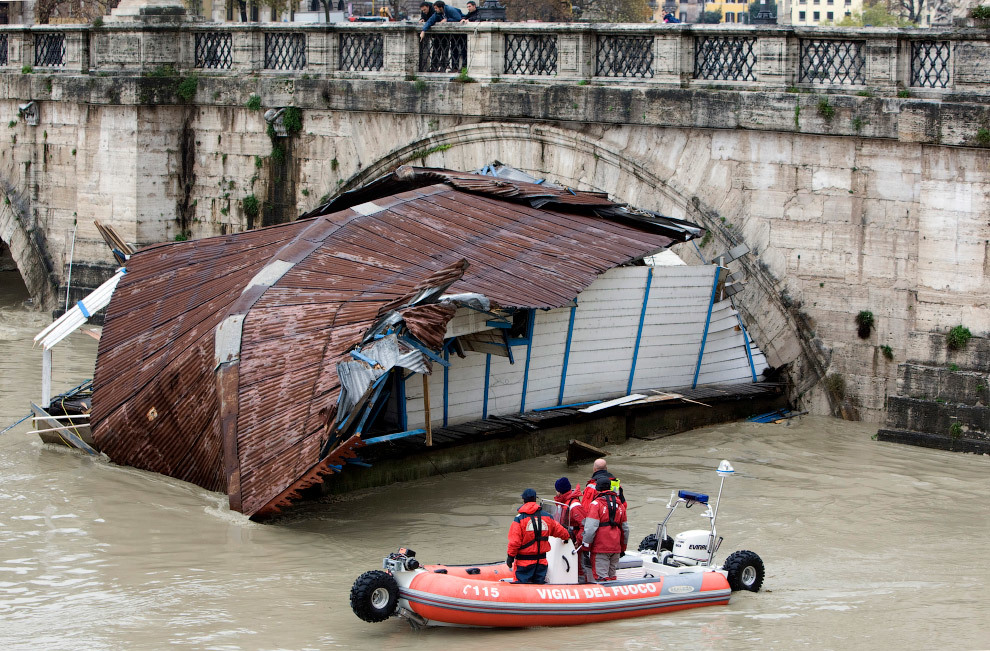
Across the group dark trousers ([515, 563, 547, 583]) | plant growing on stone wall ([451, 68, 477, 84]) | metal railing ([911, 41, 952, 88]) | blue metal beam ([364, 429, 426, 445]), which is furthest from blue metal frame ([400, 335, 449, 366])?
plant growing on stone wall ([451, 68, 477, 84])

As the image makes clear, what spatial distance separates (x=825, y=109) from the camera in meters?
14.4

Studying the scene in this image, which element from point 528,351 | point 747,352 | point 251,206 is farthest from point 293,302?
point 251,206

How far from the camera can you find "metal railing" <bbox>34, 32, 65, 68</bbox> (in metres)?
21.7

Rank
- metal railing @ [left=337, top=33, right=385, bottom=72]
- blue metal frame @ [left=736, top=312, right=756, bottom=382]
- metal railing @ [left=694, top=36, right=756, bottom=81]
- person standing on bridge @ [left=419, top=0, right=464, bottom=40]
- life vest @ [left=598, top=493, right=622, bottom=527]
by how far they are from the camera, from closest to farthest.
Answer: life vest @ [left=598, top=493, right=622, bottom=527]
metal railing @ [left=694, top=36, right=756, bottom=81]
blue metal frame @ [left=736, top=312, right=756, bottom=382]
person standing on bridge @ [left=419, top=0, right=464, bottom=40]
metal railing @ [left=337, top=33, right=385, bottom=72]

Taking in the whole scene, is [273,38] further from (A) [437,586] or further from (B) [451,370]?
(A) [437,586]

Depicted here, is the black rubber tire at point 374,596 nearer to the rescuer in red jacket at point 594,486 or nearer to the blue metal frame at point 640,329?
the rescuer in red jacket at point 594,486

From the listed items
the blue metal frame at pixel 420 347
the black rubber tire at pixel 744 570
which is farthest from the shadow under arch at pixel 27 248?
the black rubber tire at pixel 744 570

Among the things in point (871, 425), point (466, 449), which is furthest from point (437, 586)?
point (871, 425)

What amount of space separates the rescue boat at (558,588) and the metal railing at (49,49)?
606 inches

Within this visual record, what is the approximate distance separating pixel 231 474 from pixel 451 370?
105 inches

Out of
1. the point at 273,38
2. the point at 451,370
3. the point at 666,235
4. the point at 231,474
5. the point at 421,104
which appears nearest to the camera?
the point at 231,474

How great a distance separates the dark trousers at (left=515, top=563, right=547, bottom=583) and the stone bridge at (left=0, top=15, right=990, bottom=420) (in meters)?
6.14

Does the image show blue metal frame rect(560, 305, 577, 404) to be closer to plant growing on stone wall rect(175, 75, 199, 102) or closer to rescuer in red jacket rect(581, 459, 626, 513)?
rescuer in red jacket rect(581, 459, 626, 513)

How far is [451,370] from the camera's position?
42.2 feet
